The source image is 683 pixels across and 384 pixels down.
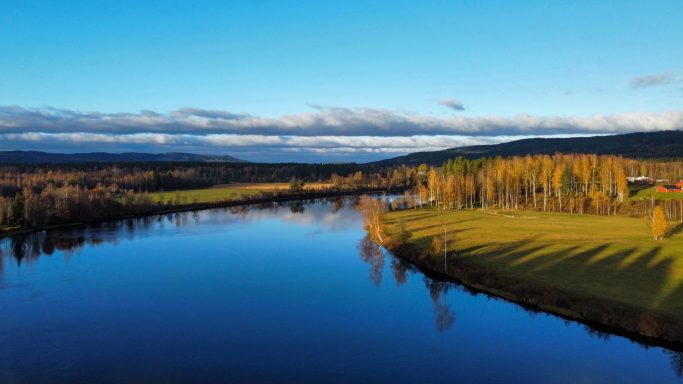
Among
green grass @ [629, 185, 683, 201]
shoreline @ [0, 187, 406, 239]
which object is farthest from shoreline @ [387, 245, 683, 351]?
green grass @ [629, 185, 683, 201]

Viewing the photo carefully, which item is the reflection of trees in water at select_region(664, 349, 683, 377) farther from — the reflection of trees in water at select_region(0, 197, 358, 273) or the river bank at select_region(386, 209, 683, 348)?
the reflection of trees in water at select_region(0, 197, 358, 273)

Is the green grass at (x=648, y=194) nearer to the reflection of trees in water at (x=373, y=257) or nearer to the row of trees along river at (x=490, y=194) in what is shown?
the row of trees along river at (x=490, y=194)

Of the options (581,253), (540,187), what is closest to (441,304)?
(581,253)

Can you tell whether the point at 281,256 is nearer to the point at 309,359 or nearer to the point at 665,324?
the point at 309,359

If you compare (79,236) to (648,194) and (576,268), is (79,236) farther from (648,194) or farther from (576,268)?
(648,194)

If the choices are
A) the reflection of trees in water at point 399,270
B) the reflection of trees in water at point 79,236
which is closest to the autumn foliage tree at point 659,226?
the reflection of trees in water at point 399,270

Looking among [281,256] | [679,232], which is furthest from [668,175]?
[281,256]

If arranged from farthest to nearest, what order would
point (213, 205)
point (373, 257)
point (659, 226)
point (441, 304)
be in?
point (213, 205), point (373, 257), point (659, 226), point (441, 304)
